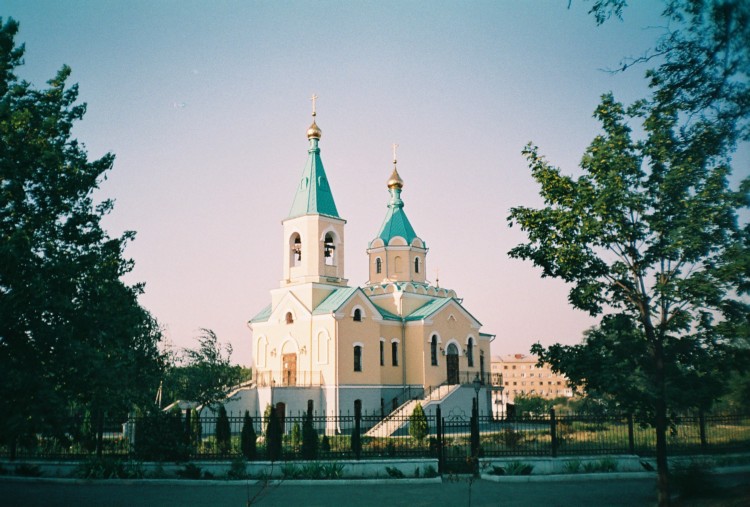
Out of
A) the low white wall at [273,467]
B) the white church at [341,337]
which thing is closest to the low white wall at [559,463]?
the low white wall at [273,467]

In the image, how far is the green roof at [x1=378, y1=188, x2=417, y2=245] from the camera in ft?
117

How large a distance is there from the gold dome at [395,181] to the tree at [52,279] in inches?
967

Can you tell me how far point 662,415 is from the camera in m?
10.1

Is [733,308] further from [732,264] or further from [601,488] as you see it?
[601,488]

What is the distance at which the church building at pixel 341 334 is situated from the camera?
94.0 ft

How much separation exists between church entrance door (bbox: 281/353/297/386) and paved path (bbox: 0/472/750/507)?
16.3m

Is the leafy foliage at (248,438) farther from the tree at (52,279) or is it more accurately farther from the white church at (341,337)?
the white church at (341,337)

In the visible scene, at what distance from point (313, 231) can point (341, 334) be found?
5.39m

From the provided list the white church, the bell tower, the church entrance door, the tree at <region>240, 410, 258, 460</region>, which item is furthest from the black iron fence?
the bell tower

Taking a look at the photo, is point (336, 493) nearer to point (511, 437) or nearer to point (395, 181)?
point (511, 437)

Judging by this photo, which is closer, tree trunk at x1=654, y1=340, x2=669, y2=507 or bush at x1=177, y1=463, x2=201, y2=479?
tree trunk at x1=654, y1=340, x2=669, y2=507

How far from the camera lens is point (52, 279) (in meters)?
Answer: 12.2

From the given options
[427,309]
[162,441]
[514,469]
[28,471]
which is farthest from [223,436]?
[427,309]

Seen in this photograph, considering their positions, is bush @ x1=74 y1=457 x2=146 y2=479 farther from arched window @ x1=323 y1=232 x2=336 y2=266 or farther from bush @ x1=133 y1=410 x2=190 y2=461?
arched window @ x1=323 y1=232 x2=336 y2=266
